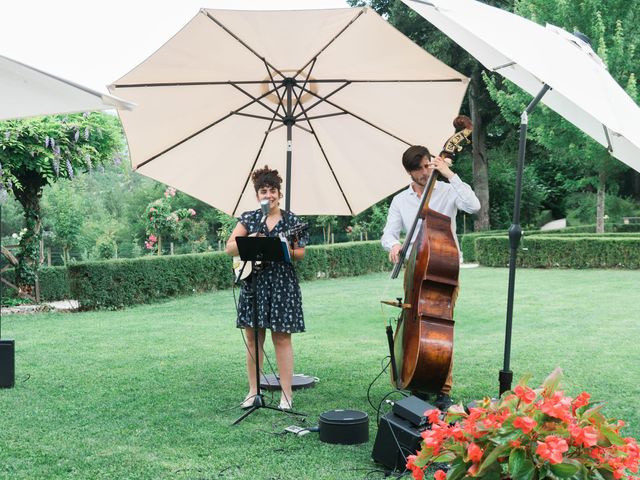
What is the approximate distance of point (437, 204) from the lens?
5.20m

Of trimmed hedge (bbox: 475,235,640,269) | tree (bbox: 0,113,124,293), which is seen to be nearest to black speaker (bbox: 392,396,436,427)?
tree (bbox: 0,113,124,293)

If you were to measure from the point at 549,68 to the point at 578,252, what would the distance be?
14369 millimetres

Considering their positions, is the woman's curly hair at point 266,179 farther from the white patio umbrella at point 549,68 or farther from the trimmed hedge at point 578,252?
the trimmed hedge at point 578,252

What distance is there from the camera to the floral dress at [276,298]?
16.6 feet

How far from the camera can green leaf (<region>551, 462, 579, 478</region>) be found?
6.70 feet

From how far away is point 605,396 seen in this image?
5.46 m

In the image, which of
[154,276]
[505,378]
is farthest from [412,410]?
[154,276]

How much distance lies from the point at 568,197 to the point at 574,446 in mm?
30135

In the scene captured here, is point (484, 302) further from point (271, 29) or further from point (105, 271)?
point (271, 29)

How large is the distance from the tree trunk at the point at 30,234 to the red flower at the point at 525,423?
38.1 ft

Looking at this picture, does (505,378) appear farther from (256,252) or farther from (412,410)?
(256,252)

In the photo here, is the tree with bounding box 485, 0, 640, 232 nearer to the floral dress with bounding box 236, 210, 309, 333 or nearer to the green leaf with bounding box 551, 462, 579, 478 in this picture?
the floral dress with bounding box 236, 210, 309, 333

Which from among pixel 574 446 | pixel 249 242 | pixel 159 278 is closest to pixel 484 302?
pixel 159 278

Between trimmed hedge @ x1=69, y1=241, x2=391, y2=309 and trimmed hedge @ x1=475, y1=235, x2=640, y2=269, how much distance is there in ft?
16.5
